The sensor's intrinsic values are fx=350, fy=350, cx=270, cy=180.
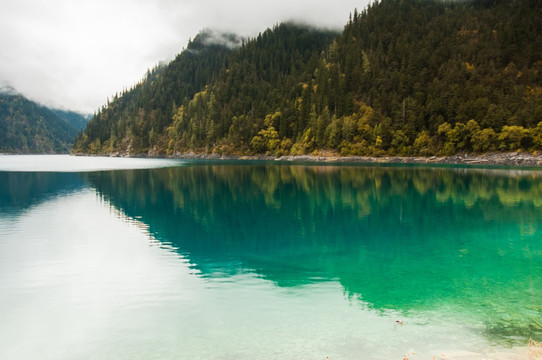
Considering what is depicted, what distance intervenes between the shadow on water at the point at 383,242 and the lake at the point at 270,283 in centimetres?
11

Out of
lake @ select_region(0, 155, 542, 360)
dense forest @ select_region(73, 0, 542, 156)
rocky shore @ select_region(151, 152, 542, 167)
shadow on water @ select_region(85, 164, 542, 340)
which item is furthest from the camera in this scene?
dense forest @ select_region(73, 0, 542, 156)

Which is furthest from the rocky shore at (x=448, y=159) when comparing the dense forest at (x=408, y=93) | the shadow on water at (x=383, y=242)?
the shadow on water at (x=383, y=242)

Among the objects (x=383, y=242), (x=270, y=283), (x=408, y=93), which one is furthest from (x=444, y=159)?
(x=270, y=283)

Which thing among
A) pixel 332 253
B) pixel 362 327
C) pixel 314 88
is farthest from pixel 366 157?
pixel 362 327

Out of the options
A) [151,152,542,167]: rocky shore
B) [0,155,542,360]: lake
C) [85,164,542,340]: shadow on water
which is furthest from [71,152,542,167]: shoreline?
[0,155,542,360]: lake

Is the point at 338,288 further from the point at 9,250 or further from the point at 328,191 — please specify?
the point at 328,191

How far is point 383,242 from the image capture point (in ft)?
71.8

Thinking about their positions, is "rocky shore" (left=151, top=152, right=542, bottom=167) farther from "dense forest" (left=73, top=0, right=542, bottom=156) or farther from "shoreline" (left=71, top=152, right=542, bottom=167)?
"dense forest" (left=73, top=0, right=542, bottom=156)

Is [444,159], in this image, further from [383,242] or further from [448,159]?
[383,242]

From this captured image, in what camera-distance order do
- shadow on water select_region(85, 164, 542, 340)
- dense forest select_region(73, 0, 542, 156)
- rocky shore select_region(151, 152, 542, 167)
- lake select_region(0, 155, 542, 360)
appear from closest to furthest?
lake select_region(0, 155, 542, 360) < shadow on water select_region(85, 164, 542, 340) < rocky shore select_region(151, 152, 542, 167) < dense forest select_region(73, 0, 542, 156)

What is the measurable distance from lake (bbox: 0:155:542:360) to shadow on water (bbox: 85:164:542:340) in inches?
4.3

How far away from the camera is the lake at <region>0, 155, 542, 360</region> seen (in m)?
10.0

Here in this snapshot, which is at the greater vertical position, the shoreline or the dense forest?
the dense forest

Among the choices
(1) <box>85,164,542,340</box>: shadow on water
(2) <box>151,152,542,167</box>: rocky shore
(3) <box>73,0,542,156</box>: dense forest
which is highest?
(3) <box>73,0,542,156</box>: dense forest
